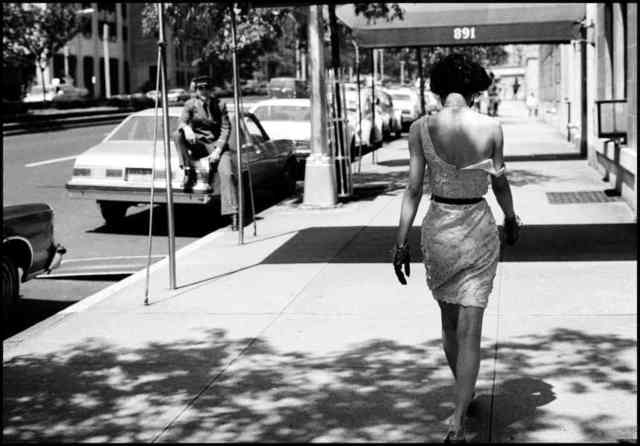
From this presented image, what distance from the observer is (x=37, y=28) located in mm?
50219

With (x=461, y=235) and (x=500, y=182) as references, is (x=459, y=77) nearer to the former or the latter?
(x=500, y=182)

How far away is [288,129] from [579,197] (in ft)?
21.4

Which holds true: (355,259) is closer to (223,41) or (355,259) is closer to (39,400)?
(39,400)

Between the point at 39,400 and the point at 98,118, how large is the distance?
41.6 meters

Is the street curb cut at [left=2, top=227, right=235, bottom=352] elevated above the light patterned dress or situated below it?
below

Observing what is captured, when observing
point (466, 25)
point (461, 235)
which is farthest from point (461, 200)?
point (466, 25)

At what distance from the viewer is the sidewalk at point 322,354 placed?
16.8 ft

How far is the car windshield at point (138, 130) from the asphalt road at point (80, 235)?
1178mm

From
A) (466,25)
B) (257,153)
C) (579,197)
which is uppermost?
(466,25)

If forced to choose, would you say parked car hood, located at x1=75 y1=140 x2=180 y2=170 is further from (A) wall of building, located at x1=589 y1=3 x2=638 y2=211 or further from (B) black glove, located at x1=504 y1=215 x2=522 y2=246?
(B) black glove, located at x1=504 y1=215 x2=522 y2=246

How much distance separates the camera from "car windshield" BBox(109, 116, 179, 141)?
1367 cm

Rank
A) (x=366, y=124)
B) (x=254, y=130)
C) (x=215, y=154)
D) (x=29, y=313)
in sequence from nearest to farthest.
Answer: (x=29, y=313), (x=215, y=154), (x=254, y=130), (x=366, y=124)

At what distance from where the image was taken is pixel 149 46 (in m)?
86.7

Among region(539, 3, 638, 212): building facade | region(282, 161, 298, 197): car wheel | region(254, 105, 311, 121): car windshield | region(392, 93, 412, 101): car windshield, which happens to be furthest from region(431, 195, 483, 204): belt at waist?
region(392, 93, 412, 101): car windshield
